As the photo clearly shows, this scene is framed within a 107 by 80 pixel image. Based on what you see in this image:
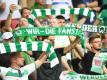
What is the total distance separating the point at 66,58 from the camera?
5.03 m

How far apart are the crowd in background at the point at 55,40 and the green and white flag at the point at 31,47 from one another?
0.06 m

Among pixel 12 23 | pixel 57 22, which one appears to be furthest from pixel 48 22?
pixel 12 23

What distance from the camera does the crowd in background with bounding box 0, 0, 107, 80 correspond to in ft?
15.8

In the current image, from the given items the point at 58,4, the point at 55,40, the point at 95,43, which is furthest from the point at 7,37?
the point at 95,43

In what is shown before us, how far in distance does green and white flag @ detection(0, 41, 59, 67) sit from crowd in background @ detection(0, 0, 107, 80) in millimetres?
57

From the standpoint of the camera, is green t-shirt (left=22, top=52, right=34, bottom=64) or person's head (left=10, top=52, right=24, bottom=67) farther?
green t-shirt (left=22, top=52, right=34, bottom=64)

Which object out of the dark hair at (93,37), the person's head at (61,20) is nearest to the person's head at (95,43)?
the dark hair at (93,37)

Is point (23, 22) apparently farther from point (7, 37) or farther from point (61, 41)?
point (61, 41)

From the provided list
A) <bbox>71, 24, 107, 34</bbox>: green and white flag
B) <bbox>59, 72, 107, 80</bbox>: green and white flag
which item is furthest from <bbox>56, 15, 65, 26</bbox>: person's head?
<bbox>59, 72, 107, 80</bbox>: green and white flag

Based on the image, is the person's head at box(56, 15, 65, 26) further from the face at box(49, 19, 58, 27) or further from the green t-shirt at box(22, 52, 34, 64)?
the green t-shirt at box(22, 52, 34, 64)

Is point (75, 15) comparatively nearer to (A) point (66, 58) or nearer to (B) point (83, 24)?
(B) point (83, 24)

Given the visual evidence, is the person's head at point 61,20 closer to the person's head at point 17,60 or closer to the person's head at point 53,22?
the person's head at point 53,22

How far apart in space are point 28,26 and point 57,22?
36 cm

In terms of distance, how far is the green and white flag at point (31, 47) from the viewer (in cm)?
464
